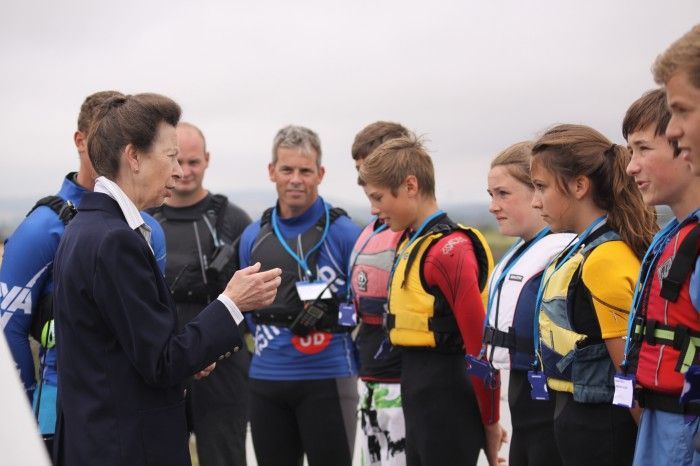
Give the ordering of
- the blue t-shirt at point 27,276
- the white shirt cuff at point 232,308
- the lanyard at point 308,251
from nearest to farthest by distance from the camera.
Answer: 1. the white shirt cuff at point 232,308
2. the blue t-shirt at point 27,276
3. the lanyard at point 308,251

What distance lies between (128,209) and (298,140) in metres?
2.49

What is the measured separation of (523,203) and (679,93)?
178 cm

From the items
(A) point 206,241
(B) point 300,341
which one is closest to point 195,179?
(A) point 206,241

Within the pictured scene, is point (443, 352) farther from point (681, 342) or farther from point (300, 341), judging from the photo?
point (681, 342)

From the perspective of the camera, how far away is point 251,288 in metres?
3.06

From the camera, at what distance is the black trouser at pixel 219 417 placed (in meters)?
5.39

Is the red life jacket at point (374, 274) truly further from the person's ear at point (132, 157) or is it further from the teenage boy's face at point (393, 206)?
the person's ear at point (132, 157)

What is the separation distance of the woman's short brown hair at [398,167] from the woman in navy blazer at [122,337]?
5.22 feet

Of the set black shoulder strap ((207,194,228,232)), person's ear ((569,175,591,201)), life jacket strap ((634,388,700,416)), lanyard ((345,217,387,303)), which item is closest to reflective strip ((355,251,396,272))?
lanyard ((345,217,387,303))

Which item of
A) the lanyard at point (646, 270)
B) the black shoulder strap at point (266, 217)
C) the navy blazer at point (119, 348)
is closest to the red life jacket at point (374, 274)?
the black shoulder strap at point (266, 217)

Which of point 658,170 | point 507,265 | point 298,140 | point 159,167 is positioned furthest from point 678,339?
point 298,140

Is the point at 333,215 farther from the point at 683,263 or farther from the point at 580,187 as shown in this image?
the point at 683,263

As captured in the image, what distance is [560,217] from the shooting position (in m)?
3.47

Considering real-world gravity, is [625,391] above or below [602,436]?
above
